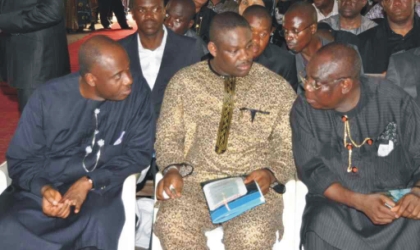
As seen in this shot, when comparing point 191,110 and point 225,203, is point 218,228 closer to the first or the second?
point 225,203

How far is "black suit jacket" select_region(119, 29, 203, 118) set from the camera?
4.63 meters

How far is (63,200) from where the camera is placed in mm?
3340

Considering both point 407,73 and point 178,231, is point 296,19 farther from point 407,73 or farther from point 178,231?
point 178,231

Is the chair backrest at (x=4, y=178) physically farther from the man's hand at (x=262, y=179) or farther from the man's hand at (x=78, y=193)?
the man's hand at (x=262, y=179)

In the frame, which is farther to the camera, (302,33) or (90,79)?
(302,33)

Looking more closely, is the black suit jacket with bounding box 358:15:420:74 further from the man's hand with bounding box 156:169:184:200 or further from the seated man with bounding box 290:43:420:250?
the man's hand with bounding box 156:169:184:200

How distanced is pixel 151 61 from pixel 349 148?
1798mm

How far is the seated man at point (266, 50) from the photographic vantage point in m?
4.62

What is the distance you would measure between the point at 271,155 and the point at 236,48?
64cm

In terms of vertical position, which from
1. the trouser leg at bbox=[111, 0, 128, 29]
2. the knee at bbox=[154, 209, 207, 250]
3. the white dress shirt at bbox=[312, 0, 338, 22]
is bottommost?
the trouser leg at bbox=[111, 0, 128, 29]

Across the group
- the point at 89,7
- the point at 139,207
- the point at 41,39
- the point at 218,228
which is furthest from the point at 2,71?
the point at 89,7

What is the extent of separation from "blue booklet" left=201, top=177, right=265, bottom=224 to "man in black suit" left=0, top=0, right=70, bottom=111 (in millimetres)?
1996

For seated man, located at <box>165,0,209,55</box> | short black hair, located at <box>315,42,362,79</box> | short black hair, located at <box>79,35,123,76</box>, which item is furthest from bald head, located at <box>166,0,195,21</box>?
short black hair, located at <box>315,42,362,79</box>

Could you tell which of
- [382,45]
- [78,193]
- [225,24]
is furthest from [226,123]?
[382,45]
